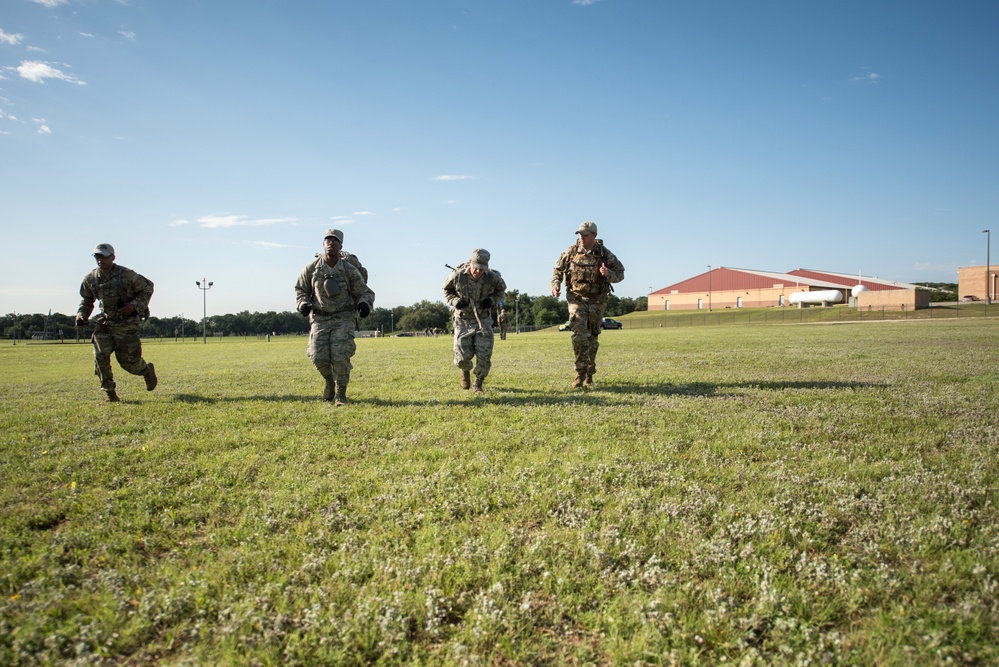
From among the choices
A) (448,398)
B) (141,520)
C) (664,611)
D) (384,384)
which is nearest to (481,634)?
(664,611)

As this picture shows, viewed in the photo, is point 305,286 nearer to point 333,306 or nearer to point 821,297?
point 333,306

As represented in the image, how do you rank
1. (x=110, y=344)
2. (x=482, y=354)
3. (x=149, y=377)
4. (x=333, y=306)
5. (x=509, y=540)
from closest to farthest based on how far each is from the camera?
(x=509, y=540), (x=333, y=306), (x=110, y=344), (x=482, y=354), (x=149, y=377)

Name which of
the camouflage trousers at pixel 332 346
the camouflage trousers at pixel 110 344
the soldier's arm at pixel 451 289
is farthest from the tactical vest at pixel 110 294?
the soldier's arm at pixel 451 289

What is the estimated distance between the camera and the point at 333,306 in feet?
29.0

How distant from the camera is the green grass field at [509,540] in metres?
2.48

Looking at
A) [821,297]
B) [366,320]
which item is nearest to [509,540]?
[821,297]

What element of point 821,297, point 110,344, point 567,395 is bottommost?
point 567,395

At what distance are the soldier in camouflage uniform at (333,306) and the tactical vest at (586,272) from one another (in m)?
3.67

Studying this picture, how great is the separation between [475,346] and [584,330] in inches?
79.5

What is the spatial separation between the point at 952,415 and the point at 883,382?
126 inches

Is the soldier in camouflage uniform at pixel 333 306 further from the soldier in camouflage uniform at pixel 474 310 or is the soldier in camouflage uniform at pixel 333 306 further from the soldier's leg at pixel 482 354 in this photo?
the soldier's leg at pixel 482 354

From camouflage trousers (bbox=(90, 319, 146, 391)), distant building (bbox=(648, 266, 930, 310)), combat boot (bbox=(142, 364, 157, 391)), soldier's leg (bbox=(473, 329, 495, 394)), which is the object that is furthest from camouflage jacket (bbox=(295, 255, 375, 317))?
distant building (bbox=(648, 266, 930, 310))

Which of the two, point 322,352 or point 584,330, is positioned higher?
point 584,330

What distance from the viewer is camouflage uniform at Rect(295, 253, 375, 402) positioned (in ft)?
28.5
